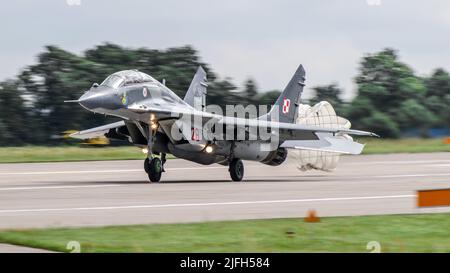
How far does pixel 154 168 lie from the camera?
26562 millimetres

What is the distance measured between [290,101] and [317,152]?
10.1 ft

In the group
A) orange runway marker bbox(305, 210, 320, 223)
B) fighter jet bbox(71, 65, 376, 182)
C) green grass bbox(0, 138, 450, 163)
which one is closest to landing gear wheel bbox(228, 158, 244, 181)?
fighter jet bbox(71, 65, 376, 182)

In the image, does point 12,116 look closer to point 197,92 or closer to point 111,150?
point 111,150

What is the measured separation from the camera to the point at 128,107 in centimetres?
2492

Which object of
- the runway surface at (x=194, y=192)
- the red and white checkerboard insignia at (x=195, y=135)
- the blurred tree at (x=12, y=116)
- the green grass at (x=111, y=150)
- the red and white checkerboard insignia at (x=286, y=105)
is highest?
the blurred tree at (x=12, y=116)

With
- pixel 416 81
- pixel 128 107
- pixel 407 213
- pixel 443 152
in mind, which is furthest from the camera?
pixel 416 81

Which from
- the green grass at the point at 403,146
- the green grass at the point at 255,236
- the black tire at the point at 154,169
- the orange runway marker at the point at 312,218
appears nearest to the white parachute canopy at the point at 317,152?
the black tire at the point at 154,169

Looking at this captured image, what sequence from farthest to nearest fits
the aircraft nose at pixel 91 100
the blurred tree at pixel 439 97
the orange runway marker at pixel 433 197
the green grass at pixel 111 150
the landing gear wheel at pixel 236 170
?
the blurred tree at pixel 439 97, the green grass at pixel 111 150, the landing gear wheel at pixel 236 170, the aircraft nose at pixel 91 100, the orange runway marker at pixel 433 197

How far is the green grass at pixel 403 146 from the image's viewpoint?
4388 cm

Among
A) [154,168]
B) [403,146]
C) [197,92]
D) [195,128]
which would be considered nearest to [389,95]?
[403,146]

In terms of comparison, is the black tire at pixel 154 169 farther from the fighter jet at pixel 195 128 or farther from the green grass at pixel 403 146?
the green grass at pixel 403 146

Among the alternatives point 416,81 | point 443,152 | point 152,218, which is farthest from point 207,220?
point 416,81
